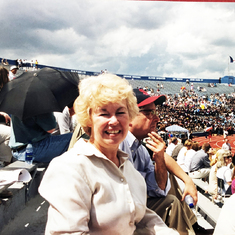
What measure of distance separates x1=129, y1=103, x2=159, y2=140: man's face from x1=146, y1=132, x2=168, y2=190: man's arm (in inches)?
6.7

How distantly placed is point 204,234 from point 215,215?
1.10 ft

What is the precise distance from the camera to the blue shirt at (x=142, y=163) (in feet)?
5.89

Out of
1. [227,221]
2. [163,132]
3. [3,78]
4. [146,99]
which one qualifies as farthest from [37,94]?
[163,132]

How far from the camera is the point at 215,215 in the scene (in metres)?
2.61

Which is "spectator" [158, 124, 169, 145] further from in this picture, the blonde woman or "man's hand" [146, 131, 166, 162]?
"man's hand" [146, 131, 166, 162]

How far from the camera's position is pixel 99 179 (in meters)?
1.08

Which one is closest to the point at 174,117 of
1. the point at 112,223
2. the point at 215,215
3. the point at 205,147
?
the point at 205,147

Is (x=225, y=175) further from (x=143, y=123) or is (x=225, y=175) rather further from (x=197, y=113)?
(x=197, y=113)

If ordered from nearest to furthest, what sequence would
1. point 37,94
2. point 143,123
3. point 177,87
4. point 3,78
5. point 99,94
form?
point 99,94 < point 143,123 < point 37,94 < point 3,78 < point 177,87

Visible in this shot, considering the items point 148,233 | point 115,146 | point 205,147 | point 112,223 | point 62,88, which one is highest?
point 62,88

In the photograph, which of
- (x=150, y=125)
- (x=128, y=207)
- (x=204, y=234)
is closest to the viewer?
(x=128, y=207)

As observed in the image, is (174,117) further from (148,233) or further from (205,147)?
(148,233)

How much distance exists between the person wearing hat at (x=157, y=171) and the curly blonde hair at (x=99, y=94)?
0.59 m

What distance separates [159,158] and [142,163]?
0.20m
